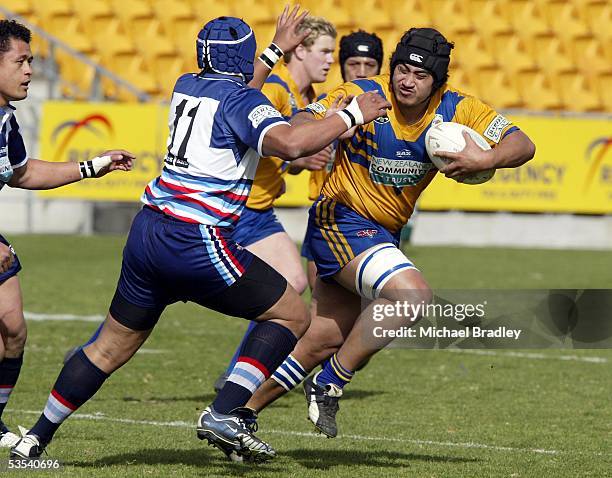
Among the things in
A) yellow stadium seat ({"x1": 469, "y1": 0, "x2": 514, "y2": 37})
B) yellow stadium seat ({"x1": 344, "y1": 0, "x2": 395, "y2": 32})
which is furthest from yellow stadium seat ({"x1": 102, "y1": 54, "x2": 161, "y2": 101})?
yellow stadium seat ({"x1": 469, "y1": 0, "x2": 514, "y2": 37})

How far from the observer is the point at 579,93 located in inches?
867

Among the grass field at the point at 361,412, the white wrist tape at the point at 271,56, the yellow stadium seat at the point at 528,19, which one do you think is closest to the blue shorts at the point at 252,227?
the grass field at the point at 361,412

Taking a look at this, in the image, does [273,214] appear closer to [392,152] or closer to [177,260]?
[392,152]

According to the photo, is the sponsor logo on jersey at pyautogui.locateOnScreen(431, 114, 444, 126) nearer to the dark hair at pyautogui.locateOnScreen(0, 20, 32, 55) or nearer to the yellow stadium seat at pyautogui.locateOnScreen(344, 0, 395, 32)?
the dark hair at pyautogui.locateOnScreen(0, 20, 32, 55)

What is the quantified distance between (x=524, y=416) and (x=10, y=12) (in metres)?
16.6

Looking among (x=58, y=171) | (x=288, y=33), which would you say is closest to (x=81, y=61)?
(x=288, y=33)

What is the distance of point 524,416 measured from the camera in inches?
299

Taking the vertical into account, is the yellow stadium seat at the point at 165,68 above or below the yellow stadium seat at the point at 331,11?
below

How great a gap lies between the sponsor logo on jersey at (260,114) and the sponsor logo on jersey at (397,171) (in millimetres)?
1259

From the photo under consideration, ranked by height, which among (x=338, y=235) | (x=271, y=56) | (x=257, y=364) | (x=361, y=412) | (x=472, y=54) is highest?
(x=271, y=56)

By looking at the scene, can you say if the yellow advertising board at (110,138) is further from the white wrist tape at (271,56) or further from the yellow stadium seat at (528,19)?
the white wrist tape at (271,56)

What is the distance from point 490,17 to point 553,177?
4.39 meters

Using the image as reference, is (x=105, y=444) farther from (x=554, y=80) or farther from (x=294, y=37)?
(x=554, y=80)

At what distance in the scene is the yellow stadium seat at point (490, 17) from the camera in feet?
73.8
